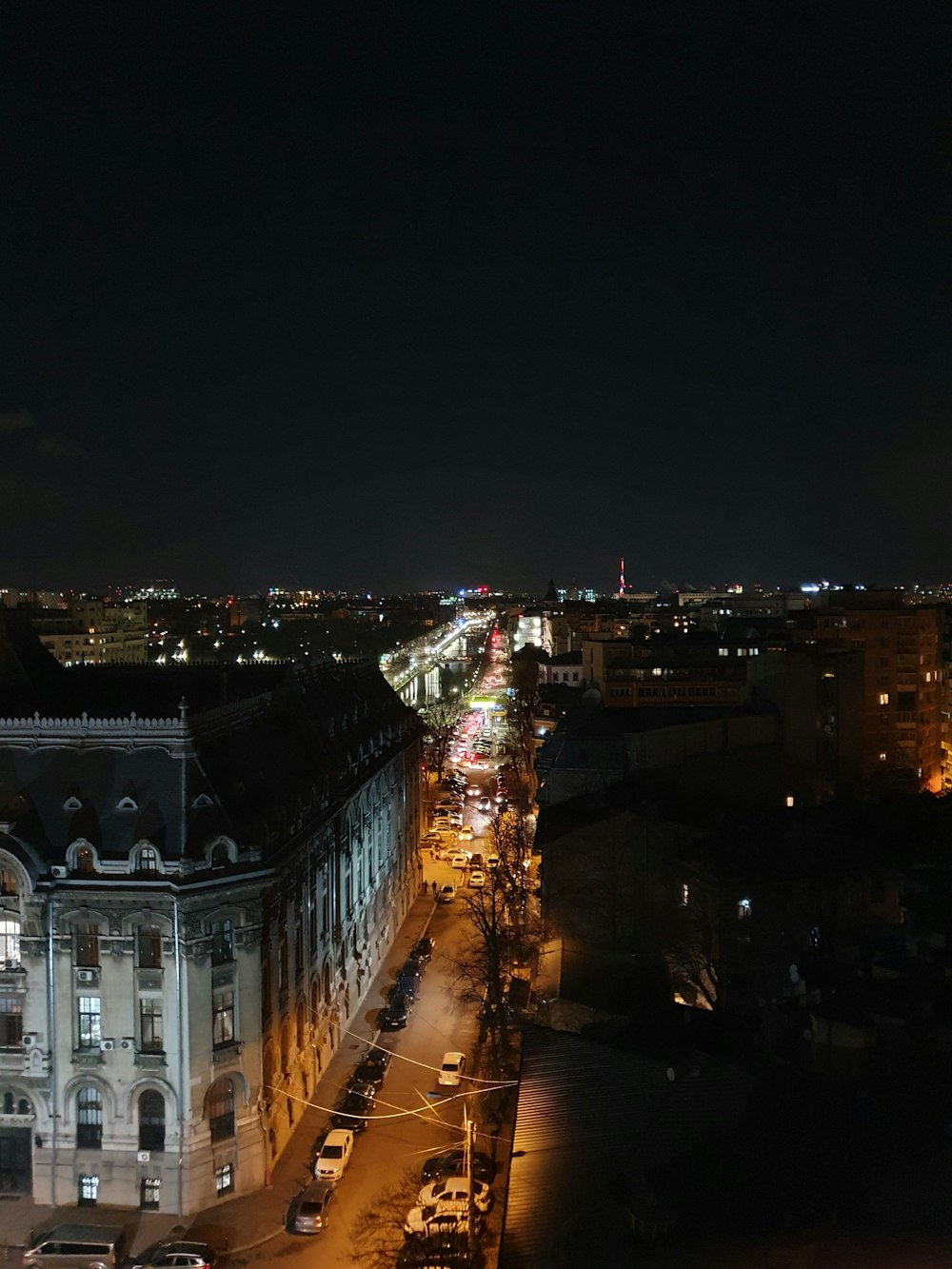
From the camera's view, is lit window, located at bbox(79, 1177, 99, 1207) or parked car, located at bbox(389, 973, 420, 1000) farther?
parked car, located at bbox(389, 973, 420, 1000)

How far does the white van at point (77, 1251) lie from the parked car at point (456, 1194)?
29.3 ft

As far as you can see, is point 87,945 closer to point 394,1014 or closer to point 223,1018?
point 223,1018

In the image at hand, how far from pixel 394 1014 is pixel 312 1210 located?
14.8 meters

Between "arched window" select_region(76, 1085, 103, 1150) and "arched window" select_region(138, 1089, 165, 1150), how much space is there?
1412 millimetres

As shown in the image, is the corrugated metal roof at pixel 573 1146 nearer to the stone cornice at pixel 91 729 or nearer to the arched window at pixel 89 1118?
the arched window at pixel 89 1118

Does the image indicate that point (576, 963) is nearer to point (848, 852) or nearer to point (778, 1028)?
point (848, 852)

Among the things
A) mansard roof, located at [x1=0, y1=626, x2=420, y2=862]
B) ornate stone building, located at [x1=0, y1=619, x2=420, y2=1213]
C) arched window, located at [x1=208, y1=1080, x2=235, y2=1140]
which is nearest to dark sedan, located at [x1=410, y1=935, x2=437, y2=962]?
mansard roof, located at [x1=0, y1=626, x2=420, y2=862]

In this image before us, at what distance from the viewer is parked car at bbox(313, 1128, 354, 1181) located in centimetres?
3438

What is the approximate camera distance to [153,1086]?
108 ft

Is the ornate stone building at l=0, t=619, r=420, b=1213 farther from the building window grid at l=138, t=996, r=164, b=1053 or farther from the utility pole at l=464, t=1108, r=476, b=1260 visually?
the utility pole at l=464, t=1108, r=476, b=1260

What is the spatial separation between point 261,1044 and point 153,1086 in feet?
11.9

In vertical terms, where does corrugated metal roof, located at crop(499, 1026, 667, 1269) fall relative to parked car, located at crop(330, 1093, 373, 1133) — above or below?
above

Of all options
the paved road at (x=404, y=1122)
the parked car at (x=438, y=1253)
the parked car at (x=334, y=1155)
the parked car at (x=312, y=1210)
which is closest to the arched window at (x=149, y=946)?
the parked car at (x=312, y=1210)

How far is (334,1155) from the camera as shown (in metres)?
35.1
